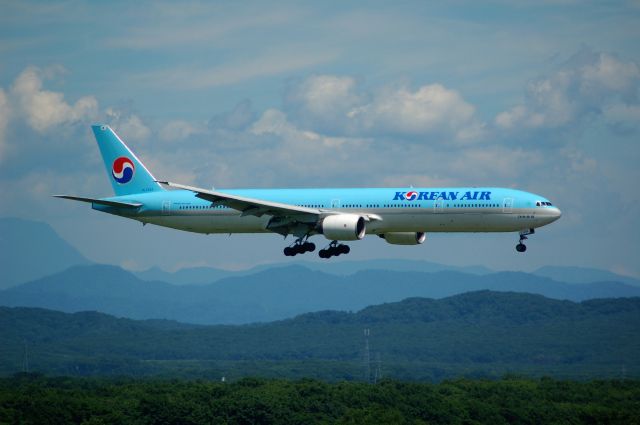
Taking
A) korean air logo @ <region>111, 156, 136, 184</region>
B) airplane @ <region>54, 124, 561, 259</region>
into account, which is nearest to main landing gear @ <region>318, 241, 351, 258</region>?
airplane @ <region>54, 124, 561, 259</region>

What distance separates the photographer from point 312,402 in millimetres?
132500

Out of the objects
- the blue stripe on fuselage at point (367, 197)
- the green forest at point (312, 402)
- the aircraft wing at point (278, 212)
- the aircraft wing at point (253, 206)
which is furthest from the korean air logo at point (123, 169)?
the green forest at point (312, 402)

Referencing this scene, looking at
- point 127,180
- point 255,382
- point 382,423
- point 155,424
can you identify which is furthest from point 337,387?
point 127,180

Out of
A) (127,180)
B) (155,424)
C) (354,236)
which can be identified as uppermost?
(127,180)

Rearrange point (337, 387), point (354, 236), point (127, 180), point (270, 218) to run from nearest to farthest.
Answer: point (354, 236), point (270, 218), point (127, 180), point (337, 387)

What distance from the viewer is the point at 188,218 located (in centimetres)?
9338

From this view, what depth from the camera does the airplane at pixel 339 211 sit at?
270 ft

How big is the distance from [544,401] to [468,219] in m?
71.0

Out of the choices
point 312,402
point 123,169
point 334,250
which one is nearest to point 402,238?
point 334,250

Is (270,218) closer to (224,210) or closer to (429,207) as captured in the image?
(224,210)

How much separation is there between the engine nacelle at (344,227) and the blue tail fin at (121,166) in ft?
70.9

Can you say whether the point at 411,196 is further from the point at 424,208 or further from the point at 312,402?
the point at 312,402

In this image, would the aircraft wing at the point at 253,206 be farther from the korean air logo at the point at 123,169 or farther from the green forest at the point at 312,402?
the green forest at the point at 312,402

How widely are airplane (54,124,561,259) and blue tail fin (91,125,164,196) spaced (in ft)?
6.31
